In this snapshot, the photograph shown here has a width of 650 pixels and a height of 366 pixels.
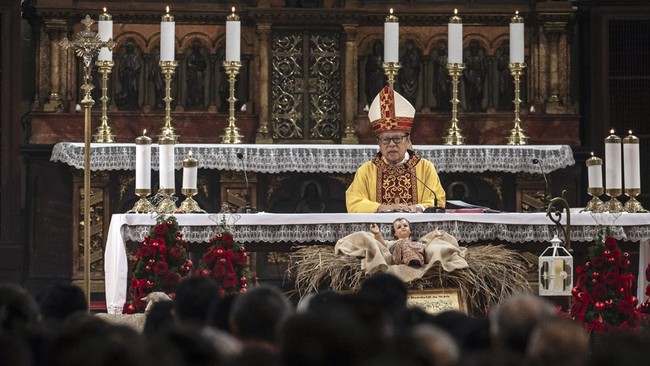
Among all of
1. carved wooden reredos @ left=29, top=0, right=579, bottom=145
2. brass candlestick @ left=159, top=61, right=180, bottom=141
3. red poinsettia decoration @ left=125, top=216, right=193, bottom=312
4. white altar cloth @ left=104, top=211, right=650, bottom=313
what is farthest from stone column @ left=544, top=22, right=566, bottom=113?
red poinsettia decoration @ left=125, top=216, right=193, bottom=312

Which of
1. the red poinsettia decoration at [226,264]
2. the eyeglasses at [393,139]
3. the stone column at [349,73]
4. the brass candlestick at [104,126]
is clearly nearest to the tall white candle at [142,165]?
the red poinsettia decoration at [226,264]

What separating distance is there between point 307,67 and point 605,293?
21.7ft

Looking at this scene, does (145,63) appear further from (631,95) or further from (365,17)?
(631,95)

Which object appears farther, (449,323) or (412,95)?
(412,95)

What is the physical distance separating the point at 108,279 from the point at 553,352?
828cm

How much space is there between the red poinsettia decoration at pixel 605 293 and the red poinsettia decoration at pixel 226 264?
102 inches

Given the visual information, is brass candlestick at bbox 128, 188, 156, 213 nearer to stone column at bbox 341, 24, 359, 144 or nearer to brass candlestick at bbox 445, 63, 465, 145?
brass candlestick at bbox 445, 63, 465, 145

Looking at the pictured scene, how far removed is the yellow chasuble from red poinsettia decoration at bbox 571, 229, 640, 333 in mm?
2538

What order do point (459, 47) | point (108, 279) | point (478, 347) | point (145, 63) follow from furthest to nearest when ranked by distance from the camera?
point (145, 63)
point (459, 47)
point (108, 279)
point (478, 347)

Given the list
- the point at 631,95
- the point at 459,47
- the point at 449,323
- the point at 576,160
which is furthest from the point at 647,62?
the point at 449,323

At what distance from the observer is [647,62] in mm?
17359

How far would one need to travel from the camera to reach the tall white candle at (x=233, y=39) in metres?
15.4

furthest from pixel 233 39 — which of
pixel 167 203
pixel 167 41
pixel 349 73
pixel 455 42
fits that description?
pixel 167 203

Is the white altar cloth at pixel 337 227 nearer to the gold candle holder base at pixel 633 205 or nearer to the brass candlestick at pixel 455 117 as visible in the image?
the gold candle holder base at pixel 633 205
